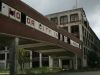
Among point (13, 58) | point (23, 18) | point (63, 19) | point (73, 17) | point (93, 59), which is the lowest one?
point (93, 59)

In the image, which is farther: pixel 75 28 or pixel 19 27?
pixel 75 28

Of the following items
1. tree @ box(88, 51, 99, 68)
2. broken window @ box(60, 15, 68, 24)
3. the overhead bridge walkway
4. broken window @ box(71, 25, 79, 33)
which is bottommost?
tree @ box(88, 51, 99, 68)

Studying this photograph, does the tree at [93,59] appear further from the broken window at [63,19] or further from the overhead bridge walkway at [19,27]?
the overhead bridge walkway at [19,27]

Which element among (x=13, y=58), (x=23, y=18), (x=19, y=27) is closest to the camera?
(x=13, y=58)

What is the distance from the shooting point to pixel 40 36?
2677 cm

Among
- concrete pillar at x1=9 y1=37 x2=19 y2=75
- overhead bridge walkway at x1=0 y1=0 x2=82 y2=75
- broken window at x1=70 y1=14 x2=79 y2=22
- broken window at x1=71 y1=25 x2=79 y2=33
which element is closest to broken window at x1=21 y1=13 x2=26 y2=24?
overhead bridge walkway at x1=0 y1=0 x2=82 y2=75

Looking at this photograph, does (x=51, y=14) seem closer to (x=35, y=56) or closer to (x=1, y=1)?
(x=35, y=56)

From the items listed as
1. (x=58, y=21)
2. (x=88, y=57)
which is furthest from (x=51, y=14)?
(x=88, y=57)

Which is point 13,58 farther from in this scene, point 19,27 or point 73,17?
point 73,17

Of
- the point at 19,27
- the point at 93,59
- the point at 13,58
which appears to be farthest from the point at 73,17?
the point at 13,58

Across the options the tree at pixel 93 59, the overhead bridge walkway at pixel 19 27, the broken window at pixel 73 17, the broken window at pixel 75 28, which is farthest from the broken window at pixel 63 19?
the overhead bridge walkway at pixel 19 27

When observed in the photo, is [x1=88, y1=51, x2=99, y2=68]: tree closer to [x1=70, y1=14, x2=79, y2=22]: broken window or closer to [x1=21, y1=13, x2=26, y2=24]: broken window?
[x1=70, y1=14, x2=79, y2=22]: broken window

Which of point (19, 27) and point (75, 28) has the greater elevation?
point (75, 28)

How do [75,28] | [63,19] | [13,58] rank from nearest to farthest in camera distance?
[13,58]
[75,28]
[63,19]
